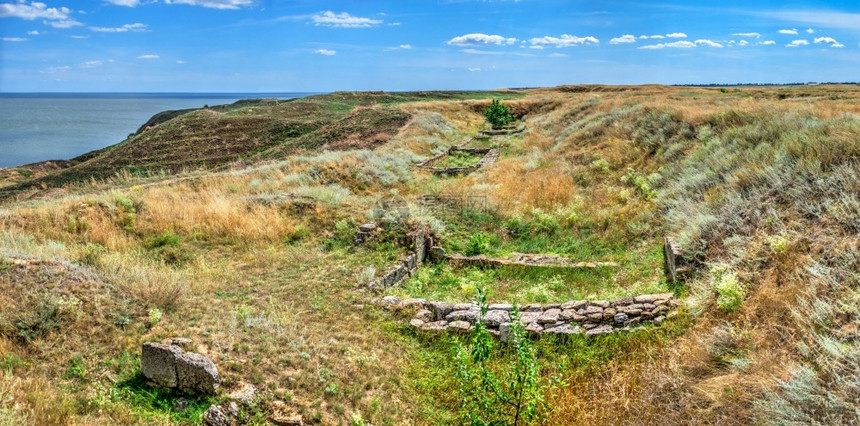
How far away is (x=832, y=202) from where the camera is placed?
22.9 feet

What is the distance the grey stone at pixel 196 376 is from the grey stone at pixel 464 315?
3758mm

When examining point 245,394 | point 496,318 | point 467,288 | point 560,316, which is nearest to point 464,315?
point 496,318

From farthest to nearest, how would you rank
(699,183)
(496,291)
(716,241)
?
(699,183) < (496,291) < (716,241)

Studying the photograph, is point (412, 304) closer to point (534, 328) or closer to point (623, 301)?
point (534, 328)

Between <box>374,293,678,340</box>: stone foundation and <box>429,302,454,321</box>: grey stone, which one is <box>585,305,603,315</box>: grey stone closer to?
<box>374,293,678,340</box>: stone foundation

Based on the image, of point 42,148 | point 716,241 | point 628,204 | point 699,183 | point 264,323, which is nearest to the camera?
point 264,323

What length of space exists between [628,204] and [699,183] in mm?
1889

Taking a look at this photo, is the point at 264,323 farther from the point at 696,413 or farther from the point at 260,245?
the point at 696,413

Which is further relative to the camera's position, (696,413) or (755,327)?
(755,327)

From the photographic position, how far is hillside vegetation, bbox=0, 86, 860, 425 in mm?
4773

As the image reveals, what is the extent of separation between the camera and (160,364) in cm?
490

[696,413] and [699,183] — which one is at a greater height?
[699,183]

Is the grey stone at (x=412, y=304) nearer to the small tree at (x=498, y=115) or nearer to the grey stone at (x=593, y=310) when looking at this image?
the grey stone at (x=593, y=310)

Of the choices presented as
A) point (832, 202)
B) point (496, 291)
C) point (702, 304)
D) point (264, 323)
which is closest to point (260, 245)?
point (264, 323)
